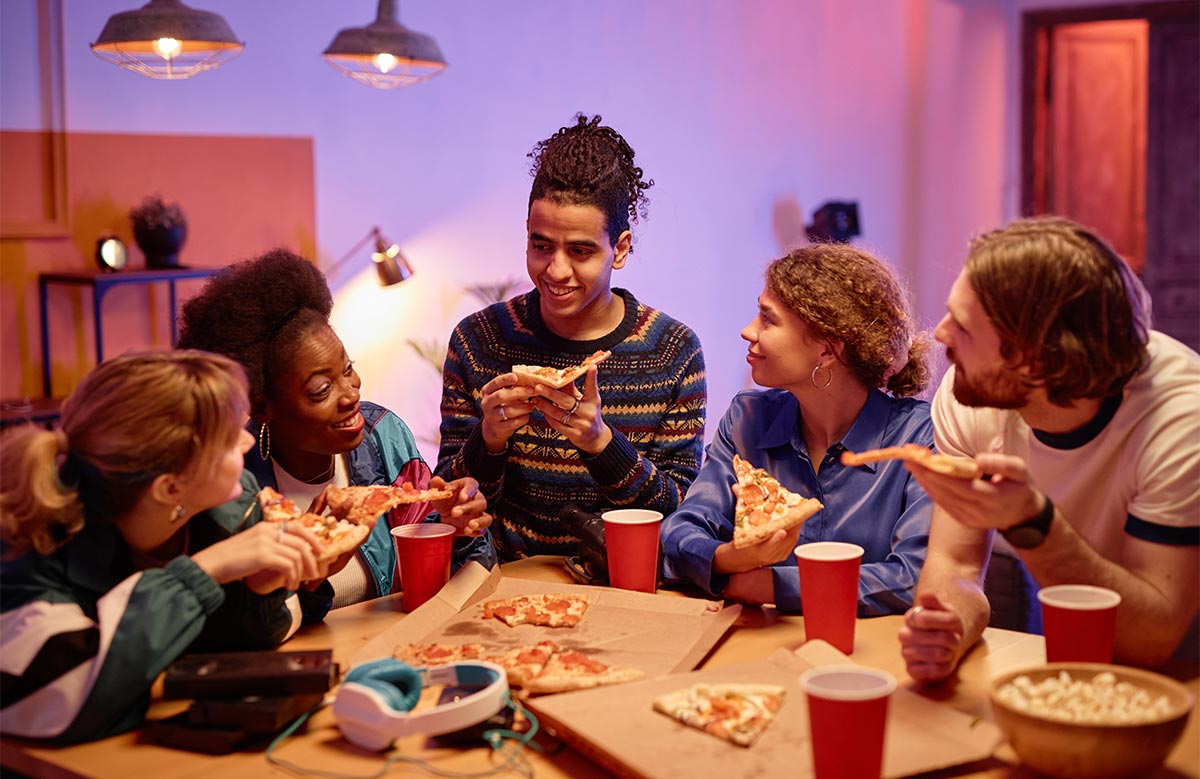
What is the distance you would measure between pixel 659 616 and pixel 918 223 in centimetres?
747

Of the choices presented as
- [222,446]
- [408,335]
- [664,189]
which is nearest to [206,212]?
[408,335]

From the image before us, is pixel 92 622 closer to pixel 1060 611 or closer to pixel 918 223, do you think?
pixel 1060 611

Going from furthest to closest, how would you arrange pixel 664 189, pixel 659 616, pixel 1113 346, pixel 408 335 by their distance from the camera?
pixel 664 189, pixel 408 335, pixel 659 616, pixel 1113 346

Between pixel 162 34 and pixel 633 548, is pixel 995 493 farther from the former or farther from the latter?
pixel 162 34

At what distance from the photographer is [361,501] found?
7.99 feet

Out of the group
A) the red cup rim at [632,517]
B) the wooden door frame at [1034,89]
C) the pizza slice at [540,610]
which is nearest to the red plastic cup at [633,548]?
the red cup rim at [632,517]

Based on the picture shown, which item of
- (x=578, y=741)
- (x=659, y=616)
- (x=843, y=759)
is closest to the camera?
(x=843, y=759)

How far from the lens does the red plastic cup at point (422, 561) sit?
2467mm

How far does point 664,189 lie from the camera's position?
7.36m

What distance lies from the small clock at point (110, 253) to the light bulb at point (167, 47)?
0.86 meters

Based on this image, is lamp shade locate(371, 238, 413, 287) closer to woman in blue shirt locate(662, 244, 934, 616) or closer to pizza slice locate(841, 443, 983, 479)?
woman in blue shirt locate(662, 244, 934, 616)

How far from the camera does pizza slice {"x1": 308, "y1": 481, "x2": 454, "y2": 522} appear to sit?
241 centimetres

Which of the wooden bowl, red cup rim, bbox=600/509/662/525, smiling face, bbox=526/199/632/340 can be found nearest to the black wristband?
the wooden bowl

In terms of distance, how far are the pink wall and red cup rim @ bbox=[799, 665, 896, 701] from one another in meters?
3.12
